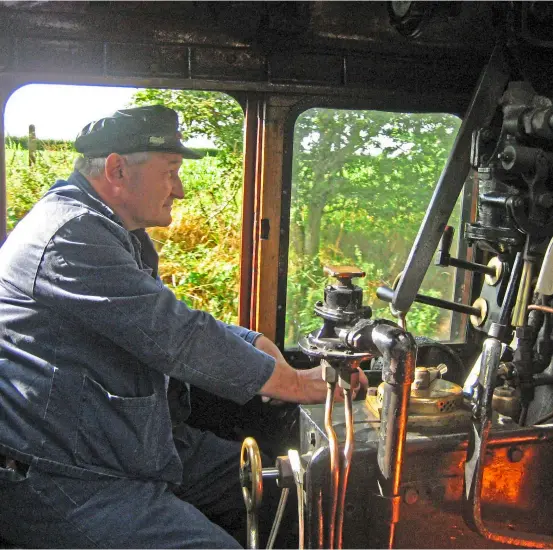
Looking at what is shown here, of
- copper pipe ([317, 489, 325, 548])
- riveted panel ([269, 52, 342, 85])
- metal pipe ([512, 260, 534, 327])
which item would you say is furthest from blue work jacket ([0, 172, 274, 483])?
riveted panel ([269, 52, 342, 85])

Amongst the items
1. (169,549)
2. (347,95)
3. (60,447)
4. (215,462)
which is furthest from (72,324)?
(347,95)

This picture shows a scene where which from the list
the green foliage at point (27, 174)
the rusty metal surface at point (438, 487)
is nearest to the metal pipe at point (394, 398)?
the rusty metal surface at point (438, 487)

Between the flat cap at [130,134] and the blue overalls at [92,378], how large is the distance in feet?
0.95

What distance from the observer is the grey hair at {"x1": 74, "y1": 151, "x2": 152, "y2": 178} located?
2.10 m

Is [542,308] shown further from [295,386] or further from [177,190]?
[177,190]

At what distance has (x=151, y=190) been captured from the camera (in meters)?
2.16

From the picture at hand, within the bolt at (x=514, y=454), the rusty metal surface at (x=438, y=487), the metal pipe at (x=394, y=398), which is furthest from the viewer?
the bolt at (x=514, y=454)

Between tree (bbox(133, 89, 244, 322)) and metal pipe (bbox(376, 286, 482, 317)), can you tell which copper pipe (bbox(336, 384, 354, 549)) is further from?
tree (bbox(133, 89, 244, 322))

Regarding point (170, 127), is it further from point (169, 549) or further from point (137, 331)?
point (169, 549)

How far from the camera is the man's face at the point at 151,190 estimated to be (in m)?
2.13

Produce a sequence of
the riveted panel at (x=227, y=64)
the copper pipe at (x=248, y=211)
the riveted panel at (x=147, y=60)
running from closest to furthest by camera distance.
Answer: the riveted panel at (x=147, y=60) < the riveted panel at (x=227, y=64) < the copper pipe at (x=248, y=211)

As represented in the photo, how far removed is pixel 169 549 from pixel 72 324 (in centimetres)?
68

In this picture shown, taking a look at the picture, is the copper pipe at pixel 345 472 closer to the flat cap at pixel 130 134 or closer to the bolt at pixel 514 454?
the bolt at pixel 514 454

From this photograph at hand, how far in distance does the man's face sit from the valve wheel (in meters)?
0.84
